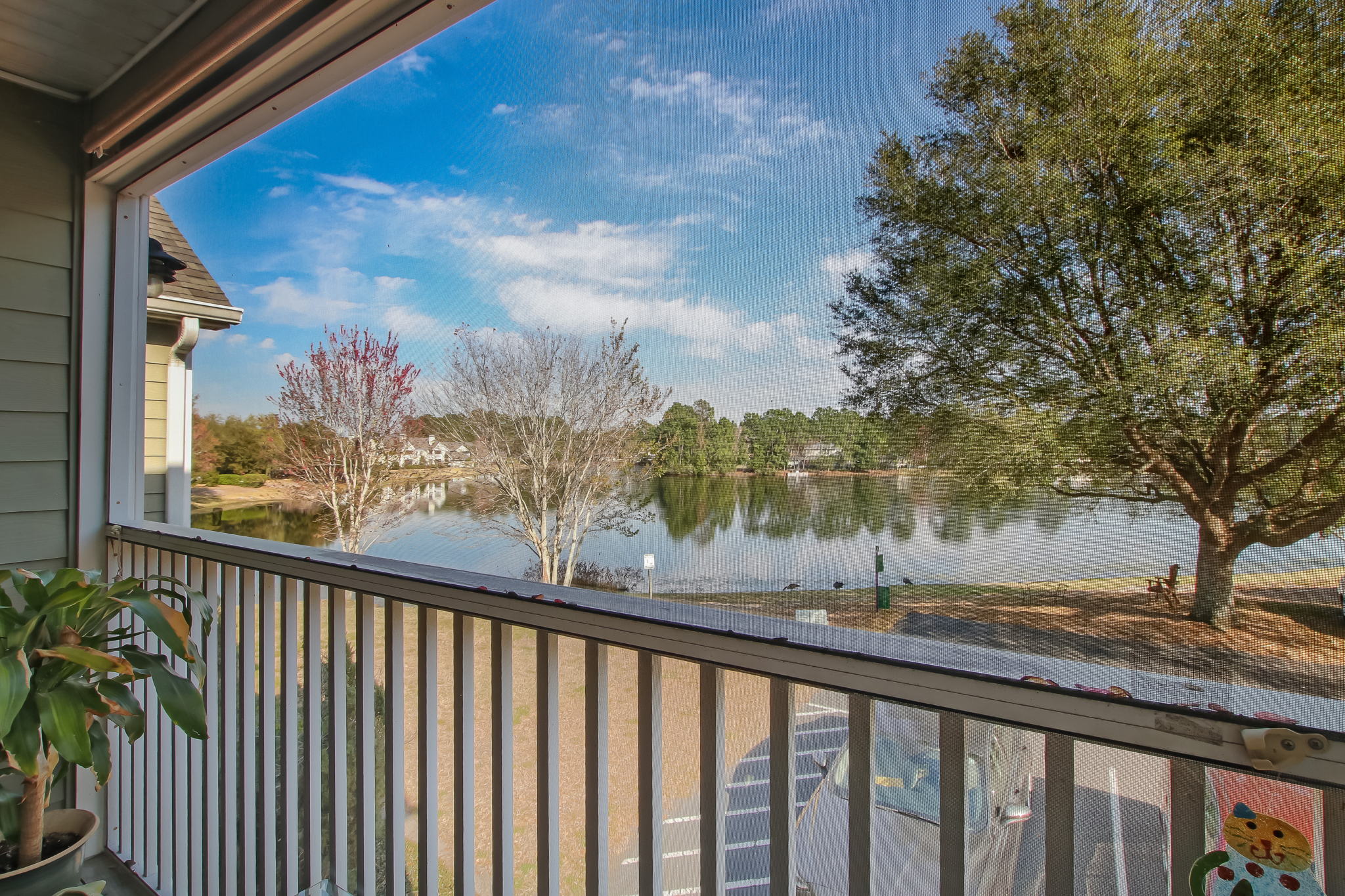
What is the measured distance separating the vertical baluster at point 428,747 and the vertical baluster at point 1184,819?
1.22 m

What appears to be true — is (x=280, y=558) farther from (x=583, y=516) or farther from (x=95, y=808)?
(x=95, y=808)

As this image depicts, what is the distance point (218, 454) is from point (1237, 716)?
2453mm

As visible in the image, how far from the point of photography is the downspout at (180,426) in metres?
2.21

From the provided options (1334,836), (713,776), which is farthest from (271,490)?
(1334,836)

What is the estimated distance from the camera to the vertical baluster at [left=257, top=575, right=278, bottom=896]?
65.3 inches

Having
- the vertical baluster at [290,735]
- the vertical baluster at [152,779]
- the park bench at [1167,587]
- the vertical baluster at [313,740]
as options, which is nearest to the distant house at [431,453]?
the vertical baluster at [313,740]

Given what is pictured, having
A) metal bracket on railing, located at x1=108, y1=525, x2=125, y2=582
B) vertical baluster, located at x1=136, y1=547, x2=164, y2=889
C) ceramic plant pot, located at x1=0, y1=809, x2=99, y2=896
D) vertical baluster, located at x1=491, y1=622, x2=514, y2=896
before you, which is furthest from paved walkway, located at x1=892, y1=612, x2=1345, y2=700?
metal bracket on railing, located at x1=108, y1=525, x2=125, y2=582

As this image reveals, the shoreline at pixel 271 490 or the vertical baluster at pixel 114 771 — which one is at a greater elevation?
the shoreline at pixel 271 490

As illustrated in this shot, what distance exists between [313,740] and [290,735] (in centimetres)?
11

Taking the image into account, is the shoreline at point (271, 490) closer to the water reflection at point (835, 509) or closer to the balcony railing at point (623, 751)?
the balcony railing at point (623, 751)

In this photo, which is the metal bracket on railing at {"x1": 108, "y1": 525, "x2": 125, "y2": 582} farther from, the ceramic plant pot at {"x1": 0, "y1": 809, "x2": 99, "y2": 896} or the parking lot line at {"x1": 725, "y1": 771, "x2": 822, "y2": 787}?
the parking lot line at {"x1": 725, "y1": 771, "x2": 822, "y2": 787}

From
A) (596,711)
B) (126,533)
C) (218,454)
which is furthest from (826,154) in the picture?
(126,533)

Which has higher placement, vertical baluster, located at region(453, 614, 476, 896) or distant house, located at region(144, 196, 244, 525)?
distant house, located at region(144, 196, 244, 525)

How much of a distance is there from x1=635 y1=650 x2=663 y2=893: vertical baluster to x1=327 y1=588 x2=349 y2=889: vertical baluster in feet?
2.94
